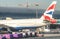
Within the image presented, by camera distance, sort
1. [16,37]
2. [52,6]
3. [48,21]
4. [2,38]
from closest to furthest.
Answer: [2,38] → [16,37] → [48,21] → [52,6]

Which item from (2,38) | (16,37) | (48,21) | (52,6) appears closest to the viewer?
(2,38)

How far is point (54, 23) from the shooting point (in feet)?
244

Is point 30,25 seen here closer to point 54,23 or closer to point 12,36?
point 54,23

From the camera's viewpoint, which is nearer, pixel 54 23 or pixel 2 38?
pixel 2 38

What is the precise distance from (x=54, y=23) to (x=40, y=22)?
16.4 ft

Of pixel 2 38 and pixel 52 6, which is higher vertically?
pixel 52 6

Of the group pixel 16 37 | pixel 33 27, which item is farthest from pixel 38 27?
pixel 16 37

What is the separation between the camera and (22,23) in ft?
238

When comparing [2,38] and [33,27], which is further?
[33,27]

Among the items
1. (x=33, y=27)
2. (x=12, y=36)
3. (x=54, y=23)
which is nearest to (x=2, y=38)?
(x=12, y=36)

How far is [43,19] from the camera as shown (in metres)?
74.4

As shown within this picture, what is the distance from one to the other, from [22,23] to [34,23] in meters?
3.85

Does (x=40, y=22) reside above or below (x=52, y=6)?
below

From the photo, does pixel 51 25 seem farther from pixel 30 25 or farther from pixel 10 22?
pixel 10 22
